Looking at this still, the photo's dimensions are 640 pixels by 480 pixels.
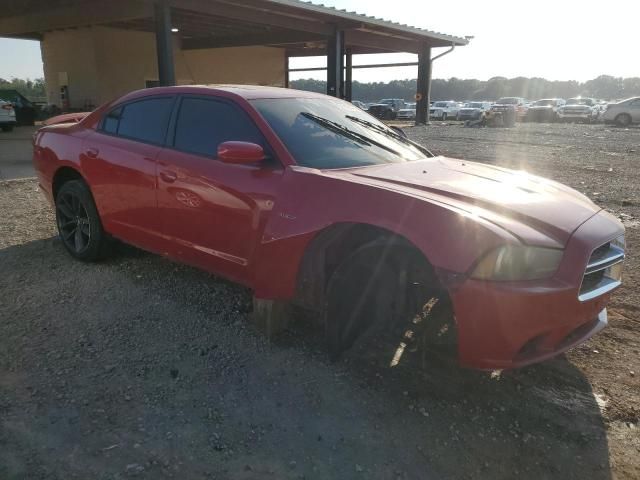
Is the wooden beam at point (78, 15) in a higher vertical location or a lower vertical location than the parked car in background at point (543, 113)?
higher

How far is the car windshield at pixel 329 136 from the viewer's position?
337 centimetres

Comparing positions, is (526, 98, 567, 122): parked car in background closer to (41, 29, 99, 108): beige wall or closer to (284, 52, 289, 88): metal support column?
(284, 52, 289, 88): metal support column

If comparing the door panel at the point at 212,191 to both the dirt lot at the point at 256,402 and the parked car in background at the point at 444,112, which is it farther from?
the parked car in background at the point at 444,112

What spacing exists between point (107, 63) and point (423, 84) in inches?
580

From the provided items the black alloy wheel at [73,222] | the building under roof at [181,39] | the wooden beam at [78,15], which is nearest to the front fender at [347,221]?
the black alloy wheel at [73,222]

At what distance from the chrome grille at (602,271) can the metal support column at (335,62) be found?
→ 18.2 m

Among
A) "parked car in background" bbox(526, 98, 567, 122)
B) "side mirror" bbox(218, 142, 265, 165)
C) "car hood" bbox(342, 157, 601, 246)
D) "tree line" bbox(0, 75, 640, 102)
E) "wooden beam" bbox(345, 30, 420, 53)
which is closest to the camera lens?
"car hood" bbox(342, 157, 601, 246)

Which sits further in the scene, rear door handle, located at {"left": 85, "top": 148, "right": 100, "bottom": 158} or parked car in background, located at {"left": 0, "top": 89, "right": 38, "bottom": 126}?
parked car in background, located at {"left": 0, "top": 89, "right": 38, "bottom": 126}

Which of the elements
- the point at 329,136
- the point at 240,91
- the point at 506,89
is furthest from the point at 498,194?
the point at 506,89

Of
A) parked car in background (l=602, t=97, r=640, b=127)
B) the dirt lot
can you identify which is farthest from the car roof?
parked car in background (l=602, t=97, r=640, b=127)

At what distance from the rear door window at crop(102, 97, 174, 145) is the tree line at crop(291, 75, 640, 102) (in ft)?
306

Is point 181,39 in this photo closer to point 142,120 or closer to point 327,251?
point 142,120

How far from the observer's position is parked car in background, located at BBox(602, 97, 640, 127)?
89.0 feet

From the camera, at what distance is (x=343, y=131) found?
377 cm
